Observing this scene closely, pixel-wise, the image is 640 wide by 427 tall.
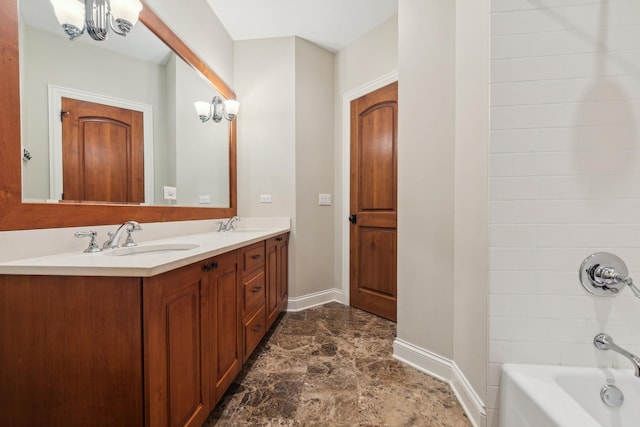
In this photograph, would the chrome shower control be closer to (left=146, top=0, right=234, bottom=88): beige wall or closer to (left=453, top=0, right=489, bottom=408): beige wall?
(left=453, top=0, right=489, bottom=408): beige wall

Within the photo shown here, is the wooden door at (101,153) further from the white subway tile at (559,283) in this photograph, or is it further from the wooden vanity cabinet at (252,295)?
the white subway tile at (559,283)

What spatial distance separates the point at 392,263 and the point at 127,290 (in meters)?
2.05

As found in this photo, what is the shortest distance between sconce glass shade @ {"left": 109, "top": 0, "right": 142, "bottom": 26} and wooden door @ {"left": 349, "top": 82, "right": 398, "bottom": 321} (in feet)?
6.24

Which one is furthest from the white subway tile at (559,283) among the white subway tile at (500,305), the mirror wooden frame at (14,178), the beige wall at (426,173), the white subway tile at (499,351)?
the mirror wooden frame at (14,178)

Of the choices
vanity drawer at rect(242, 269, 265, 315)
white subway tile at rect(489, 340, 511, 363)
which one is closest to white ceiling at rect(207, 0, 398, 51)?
vanity drawer at rect(242, 269, 265, 315)

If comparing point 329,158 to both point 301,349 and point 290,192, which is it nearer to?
point 290,192

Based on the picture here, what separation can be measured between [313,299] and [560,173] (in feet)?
7.45

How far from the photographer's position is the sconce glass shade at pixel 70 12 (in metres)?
1.07

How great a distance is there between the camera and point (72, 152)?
1.15 m

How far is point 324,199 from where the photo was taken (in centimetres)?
287

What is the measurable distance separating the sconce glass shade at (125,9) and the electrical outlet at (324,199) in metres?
1.95

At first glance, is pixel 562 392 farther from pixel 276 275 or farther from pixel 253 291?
pixel 276 275

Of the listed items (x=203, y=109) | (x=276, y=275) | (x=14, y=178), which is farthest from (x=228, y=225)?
(x=14, y=178)

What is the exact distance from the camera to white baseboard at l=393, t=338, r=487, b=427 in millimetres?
1211
